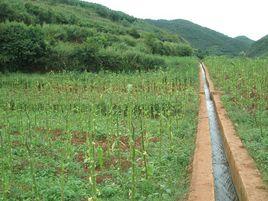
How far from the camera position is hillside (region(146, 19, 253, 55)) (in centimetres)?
11531

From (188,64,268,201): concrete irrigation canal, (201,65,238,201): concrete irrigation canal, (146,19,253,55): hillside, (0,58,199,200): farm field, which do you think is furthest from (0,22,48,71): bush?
(146,19,253,55): hillside

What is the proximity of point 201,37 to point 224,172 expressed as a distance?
12055 centimetres

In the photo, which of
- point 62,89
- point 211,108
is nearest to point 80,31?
point 62,89

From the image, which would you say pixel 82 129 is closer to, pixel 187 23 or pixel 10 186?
pixel 10 186

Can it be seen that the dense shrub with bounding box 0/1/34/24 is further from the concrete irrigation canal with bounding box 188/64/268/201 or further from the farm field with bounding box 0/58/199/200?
the concrete irrigation canal with bounding box 188/64/268/201

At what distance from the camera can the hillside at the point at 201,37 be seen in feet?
378

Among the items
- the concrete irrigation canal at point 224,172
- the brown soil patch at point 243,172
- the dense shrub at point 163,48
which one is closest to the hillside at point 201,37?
the dense shrub at point 163,48

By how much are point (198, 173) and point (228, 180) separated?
0.86 m

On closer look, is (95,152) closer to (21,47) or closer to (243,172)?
(243,172)

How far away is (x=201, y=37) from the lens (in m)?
124

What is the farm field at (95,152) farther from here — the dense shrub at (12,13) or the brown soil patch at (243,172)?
the dense shrub at (12,13)

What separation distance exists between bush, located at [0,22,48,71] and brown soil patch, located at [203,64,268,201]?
585 inches

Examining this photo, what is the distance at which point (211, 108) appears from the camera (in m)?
13.1

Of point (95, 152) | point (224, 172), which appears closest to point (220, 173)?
point (224, 172)
